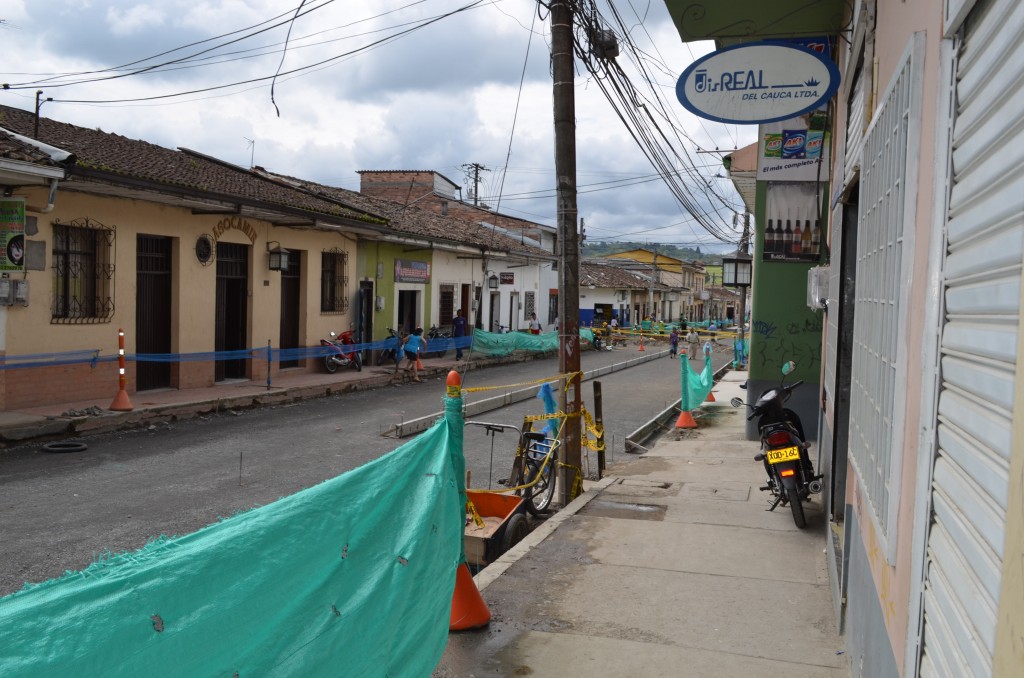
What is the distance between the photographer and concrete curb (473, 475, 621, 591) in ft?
20.0

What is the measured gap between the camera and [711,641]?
4.85 meters

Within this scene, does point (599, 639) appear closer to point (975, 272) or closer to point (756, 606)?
point (756, 606)

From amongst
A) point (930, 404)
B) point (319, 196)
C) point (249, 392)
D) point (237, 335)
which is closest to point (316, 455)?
point (249, 392)

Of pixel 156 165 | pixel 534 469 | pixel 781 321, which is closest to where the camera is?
pixel 534 469

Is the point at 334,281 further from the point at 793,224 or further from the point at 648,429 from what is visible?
the point at 793,224

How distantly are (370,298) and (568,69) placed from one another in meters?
16.0

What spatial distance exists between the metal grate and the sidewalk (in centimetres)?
137

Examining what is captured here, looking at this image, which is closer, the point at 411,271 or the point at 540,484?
the point at 540,484

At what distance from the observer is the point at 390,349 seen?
945 inches

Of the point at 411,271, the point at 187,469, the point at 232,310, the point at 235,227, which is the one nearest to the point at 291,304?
the point at 232,310

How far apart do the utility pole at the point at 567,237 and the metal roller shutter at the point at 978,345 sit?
7020 mm

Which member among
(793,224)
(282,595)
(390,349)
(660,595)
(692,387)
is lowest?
(660,595)

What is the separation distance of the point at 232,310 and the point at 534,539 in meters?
13.6

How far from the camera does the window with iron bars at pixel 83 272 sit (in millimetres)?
14047
